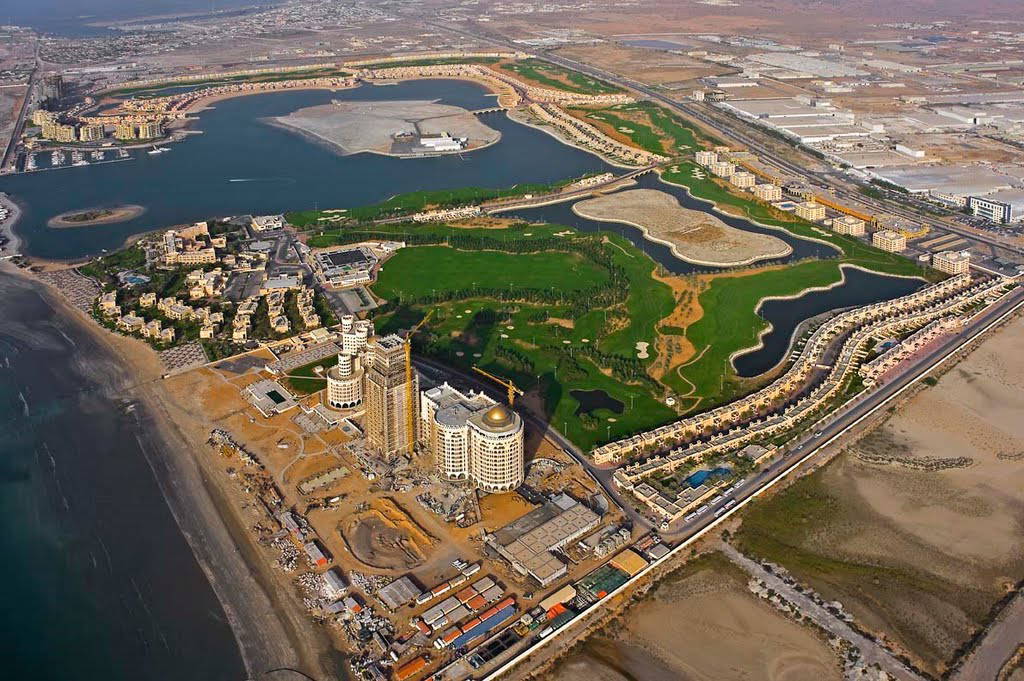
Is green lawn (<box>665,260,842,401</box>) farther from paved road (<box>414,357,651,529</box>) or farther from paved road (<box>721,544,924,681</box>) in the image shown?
paved road (<box>721,544,924,681</box>)

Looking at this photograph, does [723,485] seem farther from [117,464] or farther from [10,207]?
[10,207]

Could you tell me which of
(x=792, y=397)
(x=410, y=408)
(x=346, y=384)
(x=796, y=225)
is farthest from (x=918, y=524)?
(x=796, y=225)

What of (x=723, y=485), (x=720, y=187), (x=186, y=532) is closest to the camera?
(x=186, y=532)

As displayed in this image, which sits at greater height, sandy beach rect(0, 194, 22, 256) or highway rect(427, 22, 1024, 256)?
highway rect(427, 22, 1024, 256)

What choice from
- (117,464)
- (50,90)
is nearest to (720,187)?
(117,464)

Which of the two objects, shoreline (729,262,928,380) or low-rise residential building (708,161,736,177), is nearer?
shoreline (729,262,928,380)

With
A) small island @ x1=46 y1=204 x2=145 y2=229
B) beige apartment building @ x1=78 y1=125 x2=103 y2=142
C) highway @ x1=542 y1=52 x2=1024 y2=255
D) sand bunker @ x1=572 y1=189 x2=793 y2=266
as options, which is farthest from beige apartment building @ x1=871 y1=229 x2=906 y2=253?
beige apartment building @ x1=78 y1=125 x2=103 y2=142

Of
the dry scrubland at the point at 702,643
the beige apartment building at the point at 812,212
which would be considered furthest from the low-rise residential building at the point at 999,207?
the dry scrubland at the point at 702,643
